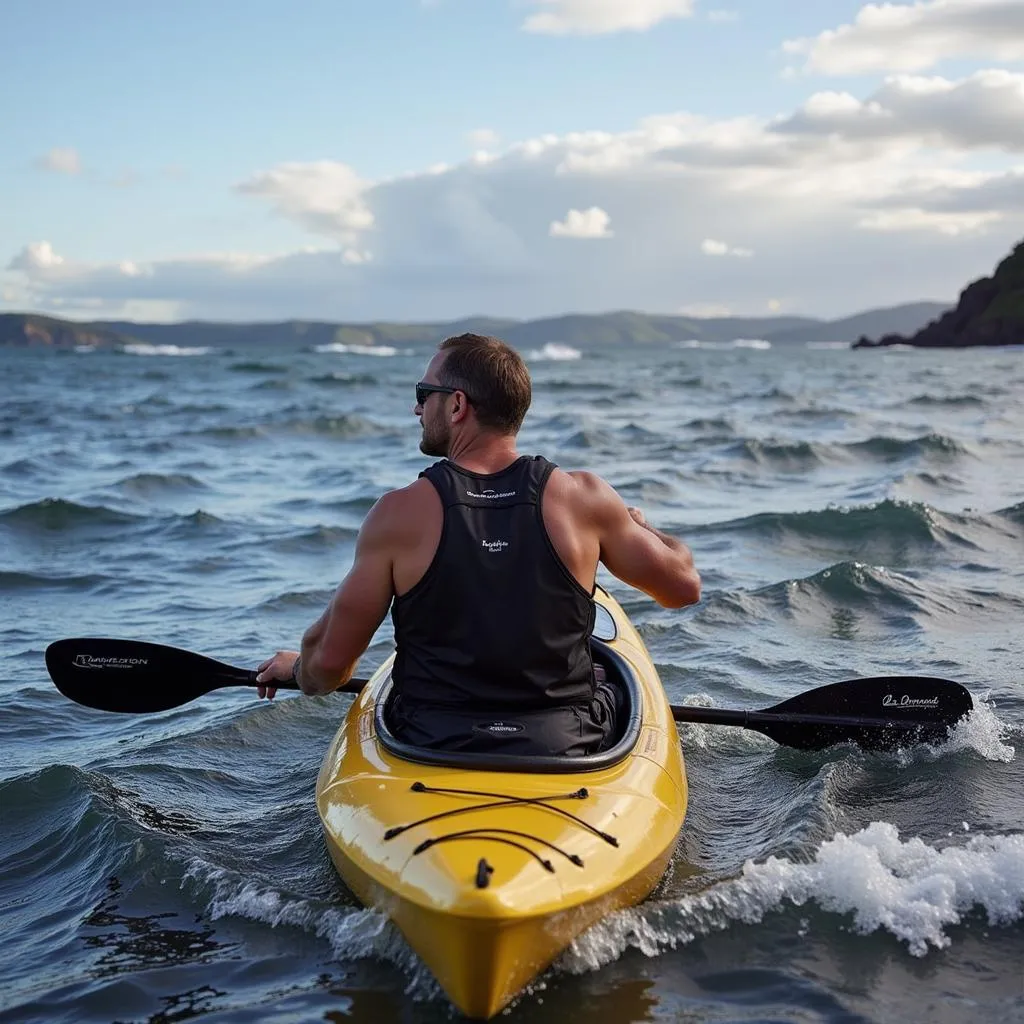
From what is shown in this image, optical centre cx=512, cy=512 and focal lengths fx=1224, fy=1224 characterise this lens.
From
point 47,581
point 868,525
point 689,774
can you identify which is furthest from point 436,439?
point 868,525

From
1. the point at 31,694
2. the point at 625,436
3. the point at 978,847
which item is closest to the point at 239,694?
the point at 31,694

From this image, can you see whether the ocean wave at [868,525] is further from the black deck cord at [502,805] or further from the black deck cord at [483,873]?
the black deck cord at [483,873]

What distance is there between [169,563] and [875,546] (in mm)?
6638

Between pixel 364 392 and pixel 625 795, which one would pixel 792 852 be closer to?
pixel 625 795

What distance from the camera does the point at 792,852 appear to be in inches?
195

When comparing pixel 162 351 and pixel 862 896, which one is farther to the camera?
pixel 162 351

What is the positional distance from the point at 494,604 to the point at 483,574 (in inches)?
4.2

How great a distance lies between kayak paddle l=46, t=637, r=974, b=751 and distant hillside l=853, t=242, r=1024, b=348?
9817 cm

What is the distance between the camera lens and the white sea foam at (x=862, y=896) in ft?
13.4

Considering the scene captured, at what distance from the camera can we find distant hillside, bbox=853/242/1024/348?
322 ft

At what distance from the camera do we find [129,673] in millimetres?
6215

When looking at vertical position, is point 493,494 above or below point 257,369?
above

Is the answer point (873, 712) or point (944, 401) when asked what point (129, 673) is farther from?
point (944, 401)

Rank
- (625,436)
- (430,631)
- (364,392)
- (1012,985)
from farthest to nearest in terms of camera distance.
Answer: (364,392)
(625,436)
(430,631)
(1012,985)
